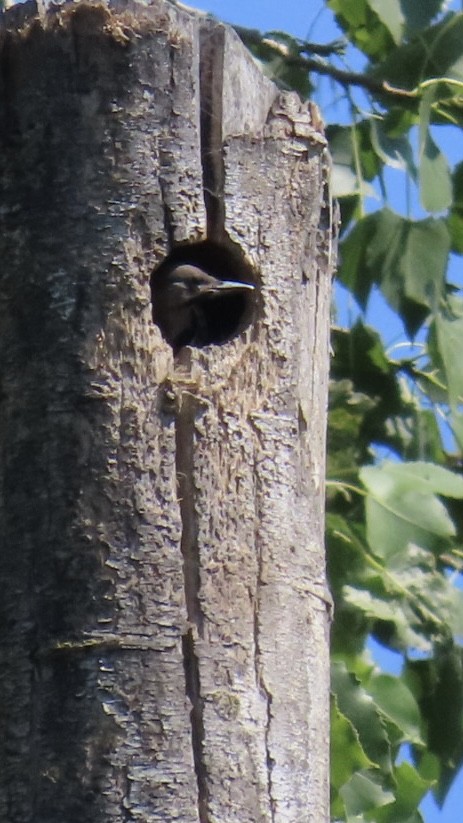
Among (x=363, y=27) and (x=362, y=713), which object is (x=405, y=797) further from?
(x=363, y=27)

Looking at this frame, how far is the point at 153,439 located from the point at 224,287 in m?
0.32

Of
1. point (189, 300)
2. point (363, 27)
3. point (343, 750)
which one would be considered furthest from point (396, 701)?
point (363, 27)

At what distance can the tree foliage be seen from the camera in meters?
3.37

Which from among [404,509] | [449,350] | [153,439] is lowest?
[404,509]

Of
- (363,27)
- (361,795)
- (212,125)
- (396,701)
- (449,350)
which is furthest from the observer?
(363,27)

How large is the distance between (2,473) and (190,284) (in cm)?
42

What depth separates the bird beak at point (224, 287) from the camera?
7.93ft

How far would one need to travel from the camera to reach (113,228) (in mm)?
2330

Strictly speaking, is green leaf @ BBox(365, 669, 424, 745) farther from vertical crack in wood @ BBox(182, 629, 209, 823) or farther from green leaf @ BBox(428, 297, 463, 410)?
vertical crack in wood @ BBox(182, 629, 209, 823)

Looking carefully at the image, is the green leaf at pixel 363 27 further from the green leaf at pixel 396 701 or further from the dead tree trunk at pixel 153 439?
the dead tree trunk at pixel 153 439

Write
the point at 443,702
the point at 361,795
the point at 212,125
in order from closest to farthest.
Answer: the point at 212,125, the point at 361,795, the point at 443,702

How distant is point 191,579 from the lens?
7.29 ft

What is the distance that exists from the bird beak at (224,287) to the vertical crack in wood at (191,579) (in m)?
0.18

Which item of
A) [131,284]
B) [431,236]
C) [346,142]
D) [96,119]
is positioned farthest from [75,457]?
[346,142]
